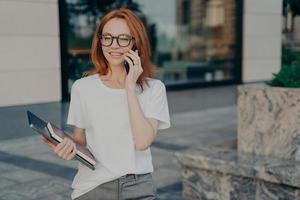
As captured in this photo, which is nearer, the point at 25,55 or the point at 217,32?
the point at 25,55

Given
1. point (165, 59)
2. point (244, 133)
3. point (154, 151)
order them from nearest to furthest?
1. point (244, 133)
2. point (154, 151)
3. point (165, 59)

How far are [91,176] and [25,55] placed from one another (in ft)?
18.4

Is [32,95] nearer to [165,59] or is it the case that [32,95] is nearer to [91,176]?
[165,59]

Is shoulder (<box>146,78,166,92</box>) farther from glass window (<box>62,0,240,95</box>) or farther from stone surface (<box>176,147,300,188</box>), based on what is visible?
glass window (<box>62,0,240,95</box>)

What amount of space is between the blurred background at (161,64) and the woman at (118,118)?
98.5 inches

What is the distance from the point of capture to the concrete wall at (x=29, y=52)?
272 inches

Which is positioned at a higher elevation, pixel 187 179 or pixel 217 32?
pixel 217 32

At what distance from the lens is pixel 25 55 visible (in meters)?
7.18

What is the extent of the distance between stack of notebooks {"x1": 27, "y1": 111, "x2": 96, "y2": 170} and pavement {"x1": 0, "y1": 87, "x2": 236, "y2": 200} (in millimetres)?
2527

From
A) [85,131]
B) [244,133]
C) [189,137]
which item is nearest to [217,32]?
[189,137]

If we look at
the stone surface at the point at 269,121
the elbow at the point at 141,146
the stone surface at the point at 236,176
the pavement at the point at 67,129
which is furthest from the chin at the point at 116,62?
the pavement at the point at 67,129

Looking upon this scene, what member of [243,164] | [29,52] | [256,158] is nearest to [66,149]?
[243,164]

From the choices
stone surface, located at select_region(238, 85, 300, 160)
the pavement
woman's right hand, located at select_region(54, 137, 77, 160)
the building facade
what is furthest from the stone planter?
the building facade

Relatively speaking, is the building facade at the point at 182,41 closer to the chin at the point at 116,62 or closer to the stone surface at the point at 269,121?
the stone surface at the point at 269,121
